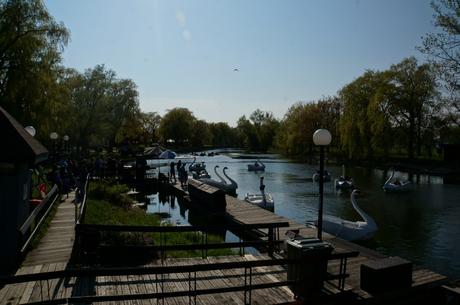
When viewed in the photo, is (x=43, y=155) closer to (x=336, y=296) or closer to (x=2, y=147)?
(x=2, y=147)

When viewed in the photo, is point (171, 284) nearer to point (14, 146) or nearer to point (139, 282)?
point (139, 282)

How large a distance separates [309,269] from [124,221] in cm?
1162

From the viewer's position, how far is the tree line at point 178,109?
2645 centimetres

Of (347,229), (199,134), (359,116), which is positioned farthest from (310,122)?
(347,229)

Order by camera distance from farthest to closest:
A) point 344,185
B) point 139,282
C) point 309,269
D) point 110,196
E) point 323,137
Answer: point 344,185 → point 110,196 → point 323,137 → point 139,282 → point 309,269

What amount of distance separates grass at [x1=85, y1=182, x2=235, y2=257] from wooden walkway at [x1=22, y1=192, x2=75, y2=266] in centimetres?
109

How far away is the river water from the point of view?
17.1 meters

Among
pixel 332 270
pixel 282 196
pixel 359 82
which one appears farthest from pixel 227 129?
pixel 332 270

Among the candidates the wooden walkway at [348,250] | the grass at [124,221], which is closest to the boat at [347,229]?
the wooden walkway at [348,250]

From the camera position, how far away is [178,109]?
122000 mm

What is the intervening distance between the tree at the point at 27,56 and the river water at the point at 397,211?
10917mm

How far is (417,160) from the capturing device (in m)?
61.3

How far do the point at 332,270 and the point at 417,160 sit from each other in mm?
57080

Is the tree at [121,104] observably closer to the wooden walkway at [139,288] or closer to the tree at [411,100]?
the tree at [411,100]
